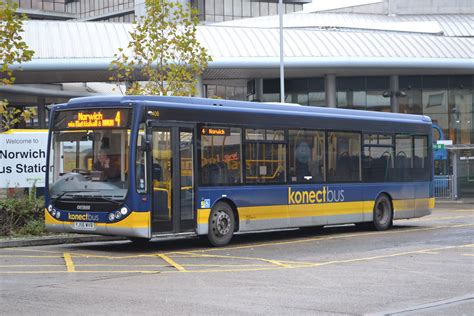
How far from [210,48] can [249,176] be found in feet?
91.6

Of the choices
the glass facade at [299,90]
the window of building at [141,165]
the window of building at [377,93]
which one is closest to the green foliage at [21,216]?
the window of building at [141,165]

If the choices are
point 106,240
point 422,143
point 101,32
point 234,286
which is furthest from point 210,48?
point 234,286

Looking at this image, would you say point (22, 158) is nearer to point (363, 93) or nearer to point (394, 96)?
point (394, 96)

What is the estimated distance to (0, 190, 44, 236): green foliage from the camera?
63.4 ft

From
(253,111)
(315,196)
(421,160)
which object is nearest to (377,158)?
(421,160)

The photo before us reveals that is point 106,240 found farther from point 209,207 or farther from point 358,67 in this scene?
point 358,67

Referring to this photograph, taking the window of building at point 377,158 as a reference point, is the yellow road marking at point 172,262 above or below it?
below

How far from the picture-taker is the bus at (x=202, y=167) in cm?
1634

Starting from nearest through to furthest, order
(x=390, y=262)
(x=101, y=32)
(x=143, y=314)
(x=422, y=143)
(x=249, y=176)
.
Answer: (x=143, y=314)
(x=390, y=262)
(x=249, y=176)
(x=422, y=143)
(x=101, y=32)

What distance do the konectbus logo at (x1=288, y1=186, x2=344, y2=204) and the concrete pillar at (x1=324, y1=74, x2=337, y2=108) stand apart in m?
29.7

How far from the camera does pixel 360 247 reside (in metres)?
17.9

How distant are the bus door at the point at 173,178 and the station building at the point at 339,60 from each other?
2687 cm

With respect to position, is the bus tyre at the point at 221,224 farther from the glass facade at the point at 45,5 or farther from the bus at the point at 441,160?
the glass facade at the point at 45,5

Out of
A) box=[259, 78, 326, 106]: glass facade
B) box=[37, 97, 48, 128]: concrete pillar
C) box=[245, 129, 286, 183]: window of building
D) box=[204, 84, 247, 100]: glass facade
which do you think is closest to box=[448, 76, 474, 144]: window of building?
box=[259, 78, 326, 106]: glass facade
